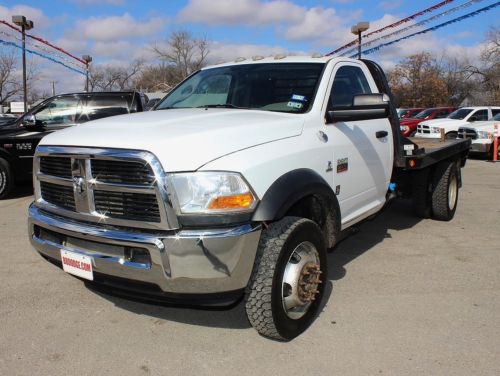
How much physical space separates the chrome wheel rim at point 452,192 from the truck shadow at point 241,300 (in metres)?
0.50

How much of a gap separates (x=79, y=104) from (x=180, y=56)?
2245 inches

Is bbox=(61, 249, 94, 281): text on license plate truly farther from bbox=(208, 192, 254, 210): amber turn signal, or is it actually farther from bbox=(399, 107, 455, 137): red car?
bbox=(399, 107, 455, 137): red car

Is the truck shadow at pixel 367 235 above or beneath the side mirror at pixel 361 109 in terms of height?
beneath

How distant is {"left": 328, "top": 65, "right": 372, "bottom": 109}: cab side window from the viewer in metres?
4.08

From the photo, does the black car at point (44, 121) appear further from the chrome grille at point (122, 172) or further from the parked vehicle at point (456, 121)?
the parked vehicle at point (456, 121)

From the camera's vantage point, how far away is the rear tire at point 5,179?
848 cm

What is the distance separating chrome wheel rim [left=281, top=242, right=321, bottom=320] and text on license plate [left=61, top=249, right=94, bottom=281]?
1.21 m

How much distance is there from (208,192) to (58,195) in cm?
116

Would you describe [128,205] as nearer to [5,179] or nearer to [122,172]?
[122,172]

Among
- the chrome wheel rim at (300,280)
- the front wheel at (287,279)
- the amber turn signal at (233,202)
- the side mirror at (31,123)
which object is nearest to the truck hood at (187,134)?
the amber turn signal at (233,202)

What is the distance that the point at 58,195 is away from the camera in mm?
3238

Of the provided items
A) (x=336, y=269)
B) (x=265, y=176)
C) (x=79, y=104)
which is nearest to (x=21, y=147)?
(x=79, y=104)

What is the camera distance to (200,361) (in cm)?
301

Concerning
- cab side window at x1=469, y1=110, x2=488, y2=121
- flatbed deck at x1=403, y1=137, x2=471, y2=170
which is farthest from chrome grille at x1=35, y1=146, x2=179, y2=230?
cab side window at x1=469, y1=110, x2=488, y2=121
